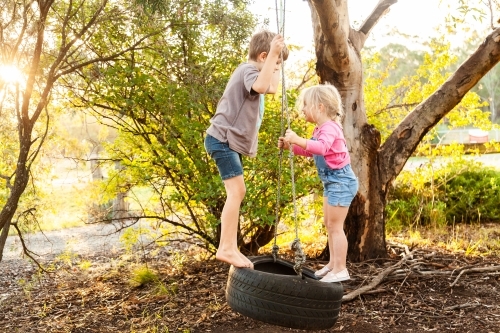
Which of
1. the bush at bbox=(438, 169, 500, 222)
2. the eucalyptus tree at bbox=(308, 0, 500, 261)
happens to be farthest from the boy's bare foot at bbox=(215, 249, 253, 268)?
the bush at bbox=(438, 169, 500, 222)

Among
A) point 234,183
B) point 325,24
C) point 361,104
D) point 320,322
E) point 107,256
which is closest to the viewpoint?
point 320,322

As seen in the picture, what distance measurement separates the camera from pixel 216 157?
354 cm

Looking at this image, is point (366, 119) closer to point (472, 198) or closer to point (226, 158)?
point (226, 158)

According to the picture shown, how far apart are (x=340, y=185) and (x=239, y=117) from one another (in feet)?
2.80

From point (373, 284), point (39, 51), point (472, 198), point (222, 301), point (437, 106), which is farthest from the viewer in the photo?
point (472, 198)

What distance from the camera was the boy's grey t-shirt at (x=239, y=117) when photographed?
351 centimetres

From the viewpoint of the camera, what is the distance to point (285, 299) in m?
3.08

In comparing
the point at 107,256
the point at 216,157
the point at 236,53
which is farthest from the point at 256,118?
the point at 107,256

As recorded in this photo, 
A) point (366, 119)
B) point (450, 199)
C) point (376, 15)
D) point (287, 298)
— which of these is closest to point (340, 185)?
point (287, 298)

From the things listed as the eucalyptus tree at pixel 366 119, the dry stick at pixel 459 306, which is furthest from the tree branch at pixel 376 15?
the dry stick at pixel 459 306

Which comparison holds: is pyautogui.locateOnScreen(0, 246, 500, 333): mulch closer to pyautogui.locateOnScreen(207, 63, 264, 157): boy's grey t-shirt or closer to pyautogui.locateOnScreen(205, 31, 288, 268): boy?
pyautogui.locateOnScreen(205, 31, 288, 268): boy

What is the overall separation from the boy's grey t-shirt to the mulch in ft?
6.52

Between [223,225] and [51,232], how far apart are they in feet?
33.2

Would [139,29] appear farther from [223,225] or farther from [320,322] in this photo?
[320,322]
